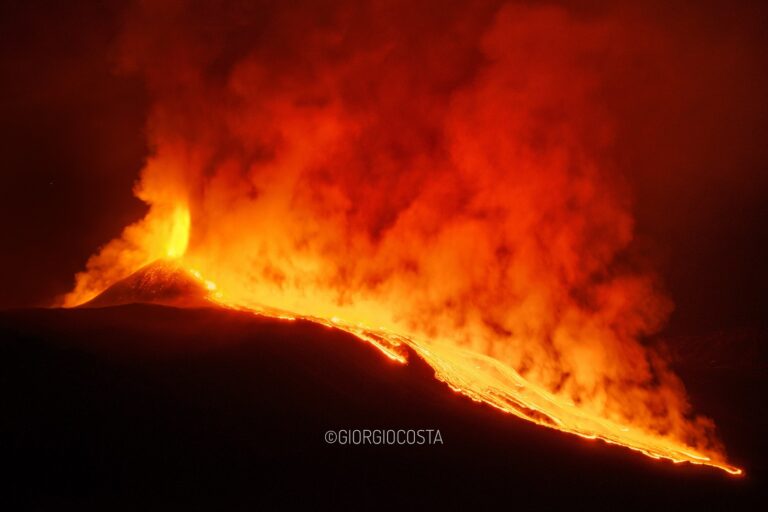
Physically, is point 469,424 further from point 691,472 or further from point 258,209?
point 258,209

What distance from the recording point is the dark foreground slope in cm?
869

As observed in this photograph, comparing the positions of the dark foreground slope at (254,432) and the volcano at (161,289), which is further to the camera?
the volcano at (161,289)

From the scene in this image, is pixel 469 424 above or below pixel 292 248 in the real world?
below

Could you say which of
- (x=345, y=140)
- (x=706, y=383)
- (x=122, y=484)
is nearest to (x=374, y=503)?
(x=122, y=484)

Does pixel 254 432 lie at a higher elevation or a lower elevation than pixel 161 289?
lower

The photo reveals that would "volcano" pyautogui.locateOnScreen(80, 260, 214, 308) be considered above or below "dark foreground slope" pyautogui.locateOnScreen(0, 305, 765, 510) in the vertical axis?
above

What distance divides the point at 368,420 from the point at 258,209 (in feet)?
31.1

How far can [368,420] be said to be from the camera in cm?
1130

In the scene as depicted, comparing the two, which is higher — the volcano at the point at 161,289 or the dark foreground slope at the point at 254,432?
the volcano at the point at 161,289

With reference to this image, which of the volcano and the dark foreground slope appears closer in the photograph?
the dark foreground slope

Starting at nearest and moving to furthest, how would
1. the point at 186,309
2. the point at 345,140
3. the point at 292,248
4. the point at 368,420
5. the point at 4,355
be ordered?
the point at 4,355 → the point at 368,420 → the point at 186,309 → the point at 292,248 → the point at 345,140

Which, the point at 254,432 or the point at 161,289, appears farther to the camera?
the point at 161,289

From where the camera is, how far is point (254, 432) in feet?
33.5

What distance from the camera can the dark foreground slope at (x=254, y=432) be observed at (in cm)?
869
